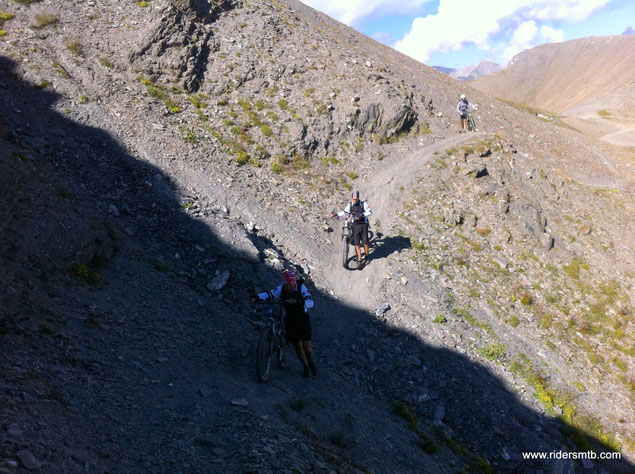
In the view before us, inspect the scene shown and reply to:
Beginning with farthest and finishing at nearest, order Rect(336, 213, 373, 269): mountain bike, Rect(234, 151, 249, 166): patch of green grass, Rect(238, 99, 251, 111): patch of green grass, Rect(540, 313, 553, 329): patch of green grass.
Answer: Rect(238, 99, 251, 111): patch of green grass, Rect(234, 151, 249, 166): patch of green grass, Rect(540, 313, 553, 329): patch of green grass, Rect(336, 213, 373, 269): mountain bike

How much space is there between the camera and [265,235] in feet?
56.5

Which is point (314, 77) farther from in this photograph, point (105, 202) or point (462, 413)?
point (462, 413)

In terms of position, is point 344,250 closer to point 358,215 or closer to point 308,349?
point 358,215

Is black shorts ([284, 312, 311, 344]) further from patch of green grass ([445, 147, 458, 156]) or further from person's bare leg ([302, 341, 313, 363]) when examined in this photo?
patch of green grass ([445, 147, 458, 156])

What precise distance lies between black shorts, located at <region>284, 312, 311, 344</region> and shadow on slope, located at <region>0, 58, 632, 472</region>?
4.15 ft

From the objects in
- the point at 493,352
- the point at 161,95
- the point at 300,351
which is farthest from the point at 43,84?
the point at 493,352

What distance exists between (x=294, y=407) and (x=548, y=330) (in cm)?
1505

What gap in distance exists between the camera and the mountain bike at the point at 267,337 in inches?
367

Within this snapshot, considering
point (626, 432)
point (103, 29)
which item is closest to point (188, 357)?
point (626, 432)

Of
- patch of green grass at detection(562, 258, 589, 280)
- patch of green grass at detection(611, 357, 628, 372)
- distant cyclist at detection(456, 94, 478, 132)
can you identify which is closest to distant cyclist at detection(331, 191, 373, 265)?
patch of green grass at detection(611, 357, 628, 372)

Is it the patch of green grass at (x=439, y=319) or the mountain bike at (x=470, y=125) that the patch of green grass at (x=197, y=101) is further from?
the mountain bike at (x=470, y=125)

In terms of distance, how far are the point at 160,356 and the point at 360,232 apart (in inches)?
394

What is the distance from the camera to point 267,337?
9.44 m

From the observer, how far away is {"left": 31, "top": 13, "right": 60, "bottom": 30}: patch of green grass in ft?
69.0
